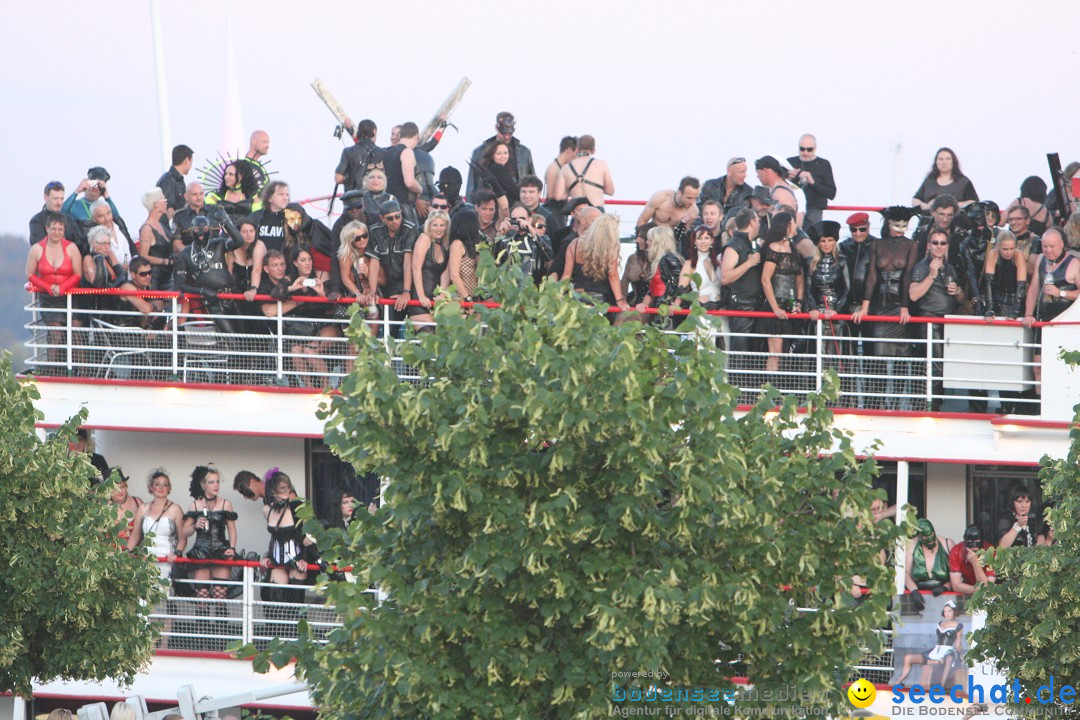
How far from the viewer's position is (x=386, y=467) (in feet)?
30.8

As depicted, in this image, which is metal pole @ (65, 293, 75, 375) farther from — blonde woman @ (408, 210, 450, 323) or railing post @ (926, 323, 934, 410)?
railing post @ (926, 323, 934, 410)

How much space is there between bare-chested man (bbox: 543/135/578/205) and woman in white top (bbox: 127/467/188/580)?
462 cm

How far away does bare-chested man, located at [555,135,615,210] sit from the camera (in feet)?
54.0

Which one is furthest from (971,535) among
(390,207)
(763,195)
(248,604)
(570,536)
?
(570,536)

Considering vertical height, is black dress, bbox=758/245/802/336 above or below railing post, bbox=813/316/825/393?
above

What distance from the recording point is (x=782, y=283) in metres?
14.9

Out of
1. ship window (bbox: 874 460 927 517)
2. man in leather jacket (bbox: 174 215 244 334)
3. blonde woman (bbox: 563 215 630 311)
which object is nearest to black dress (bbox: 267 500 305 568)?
man in leather jacket (bbox: 174 215 244 334)

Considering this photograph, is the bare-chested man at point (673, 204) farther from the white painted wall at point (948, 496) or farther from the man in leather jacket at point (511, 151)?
the white painted wall at point (948, 496)

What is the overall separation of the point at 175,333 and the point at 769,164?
586 cm

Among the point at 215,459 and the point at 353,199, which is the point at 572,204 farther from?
the point at 215,459

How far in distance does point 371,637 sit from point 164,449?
891 cm

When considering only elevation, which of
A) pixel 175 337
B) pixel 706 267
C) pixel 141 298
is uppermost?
pixel 706 267

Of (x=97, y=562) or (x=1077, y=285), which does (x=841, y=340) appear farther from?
(x=97, y=562)

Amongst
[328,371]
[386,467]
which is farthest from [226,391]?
[386,467]
